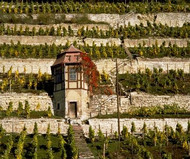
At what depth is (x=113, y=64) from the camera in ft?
130

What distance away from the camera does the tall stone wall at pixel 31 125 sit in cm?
2808

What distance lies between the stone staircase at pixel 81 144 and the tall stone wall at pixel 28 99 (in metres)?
4.87

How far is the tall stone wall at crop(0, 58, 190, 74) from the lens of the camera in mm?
38469

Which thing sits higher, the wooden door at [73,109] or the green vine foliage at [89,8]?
the green vine foliage at [89,8]

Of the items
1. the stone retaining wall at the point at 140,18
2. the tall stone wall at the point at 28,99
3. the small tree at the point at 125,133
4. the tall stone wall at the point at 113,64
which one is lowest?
the small tree at the point at 125,133

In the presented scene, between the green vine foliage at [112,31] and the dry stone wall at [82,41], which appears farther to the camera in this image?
the green vine foliage at [112,31]

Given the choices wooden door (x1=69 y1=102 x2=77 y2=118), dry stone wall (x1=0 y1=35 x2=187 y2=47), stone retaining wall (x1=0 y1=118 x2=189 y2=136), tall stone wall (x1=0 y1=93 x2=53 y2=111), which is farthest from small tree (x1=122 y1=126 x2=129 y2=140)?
dry stone wall (x1=0 y1=35 x2=187 y2=47)

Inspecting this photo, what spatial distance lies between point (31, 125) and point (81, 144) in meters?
5.22

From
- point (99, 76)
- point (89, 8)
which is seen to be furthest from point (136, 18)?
point (99, 76)

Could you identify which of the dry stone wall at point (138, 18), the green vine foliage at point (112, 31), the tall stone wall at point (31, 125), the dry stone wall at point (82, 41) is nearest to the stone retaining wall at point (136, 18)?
the dry stone wall at point (138, 18)

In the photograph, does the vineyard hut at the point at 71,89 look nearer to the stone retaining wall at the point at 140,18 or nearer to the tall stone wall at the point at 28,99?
the tall stone wall at the point at 28,99

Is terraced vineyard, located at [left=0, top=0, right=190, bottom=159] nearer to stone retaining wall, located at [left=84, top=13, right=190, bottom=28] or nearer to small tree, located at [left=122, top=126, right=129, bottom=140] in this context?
small tree, located at [left=122, top=126, right=129, bottom=140]

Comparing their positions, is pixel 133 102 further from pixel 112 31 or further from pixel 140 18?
pixel 140 18

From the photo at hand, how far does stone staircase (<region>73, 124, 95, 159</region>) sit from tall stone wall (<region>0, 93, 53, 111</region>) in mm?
4870
